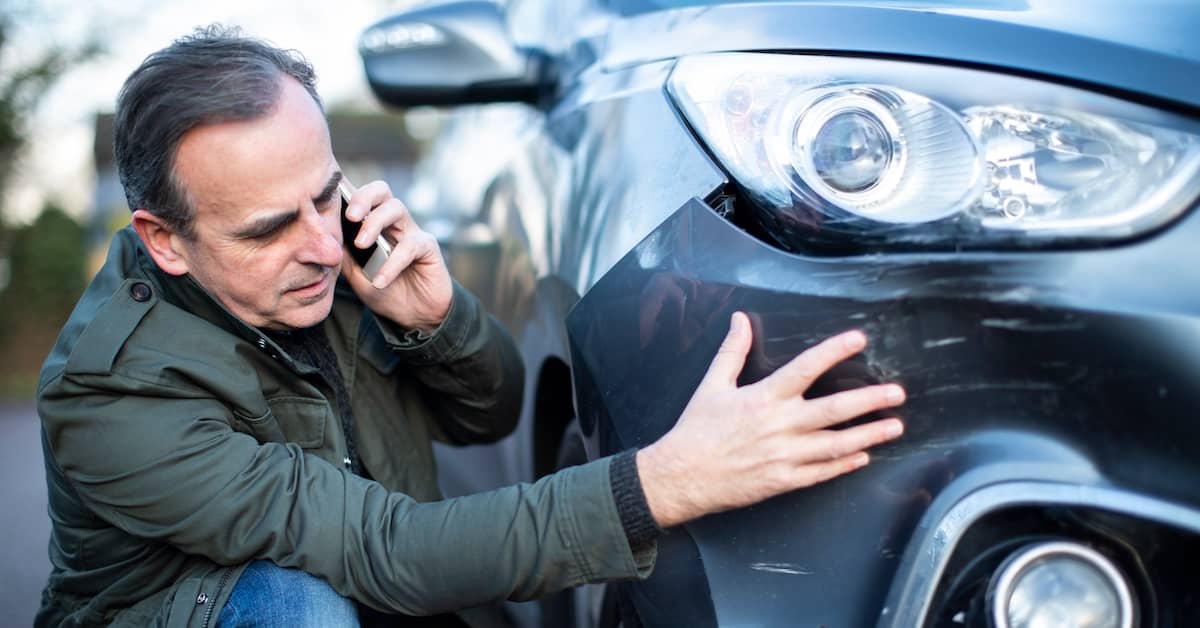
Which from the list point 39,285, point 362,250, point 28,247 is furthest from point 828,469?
point 28,247

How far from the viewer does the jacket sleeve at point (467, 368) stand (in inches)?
77.0

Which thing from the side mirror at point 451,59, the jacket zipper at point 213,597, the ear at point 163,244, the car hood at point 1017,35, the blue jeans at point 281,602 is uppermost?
the car hood at point 1017,35

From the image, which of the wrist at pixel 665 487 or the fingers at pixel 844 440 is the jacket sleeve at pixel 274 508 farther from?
the fingers at pixel 844 440

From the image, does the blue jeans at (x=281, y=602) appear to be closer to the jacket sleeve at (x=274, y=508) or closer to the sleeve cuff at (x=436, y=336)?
the jacket sleeve at (x=274, y=508)

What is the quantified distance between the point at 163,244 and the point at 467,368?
589 mm

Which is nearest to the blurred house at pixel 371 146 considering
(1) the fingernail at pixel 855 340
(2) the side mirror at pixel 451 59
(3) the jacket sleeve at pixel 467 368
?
(2) the side mirror at pixel 451 59

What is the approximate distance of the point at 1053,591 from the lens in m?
1.15

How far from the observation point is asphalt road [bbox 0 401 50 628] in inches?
121

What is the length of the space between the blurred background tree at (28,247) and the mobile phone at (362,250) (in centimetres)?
913

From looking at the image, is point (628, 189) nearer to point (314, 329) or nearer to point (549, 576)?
point (549, 576)

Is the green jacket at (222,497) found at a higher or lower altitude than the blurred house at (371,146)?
higher

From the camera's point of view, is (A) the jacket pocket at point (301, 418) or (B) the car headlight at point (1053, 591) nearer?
(B) the car headlight at point (1053, 591)

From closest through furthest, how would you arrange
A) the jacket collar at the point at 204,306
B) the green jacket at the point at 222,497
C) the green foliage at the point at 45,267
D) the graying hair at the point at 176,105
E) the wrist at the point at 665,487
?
the wrist at the point at 665,487
the green jacket at the point at 222,497
the graying hair at the point at 176,105
the jacket collar at the point at 204,306
the green foliage at the point at 45,267

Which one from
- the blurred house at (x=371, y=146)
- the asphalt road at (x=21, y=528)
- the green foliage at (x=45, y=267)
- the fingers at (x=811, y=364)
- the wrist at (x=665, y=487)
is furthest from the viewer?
the blurred house at (x=371, y=146)
